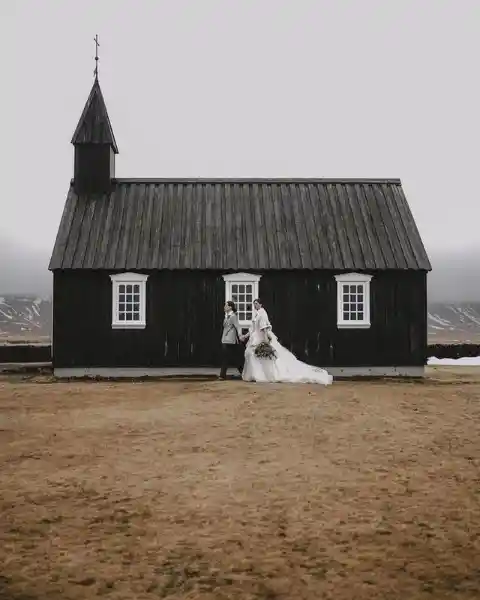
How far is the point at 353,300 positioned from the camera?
20844 millimetres

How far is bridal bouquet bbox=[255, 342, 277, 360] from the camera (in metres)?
17.8

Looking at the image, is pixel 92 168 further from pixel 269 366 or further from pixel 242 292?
pixel 269 366

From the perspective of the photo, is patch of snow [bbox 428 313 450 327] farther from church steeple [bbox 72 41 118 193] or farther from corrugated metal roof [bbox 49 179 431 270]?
church steeple [bbox 72 41 118 193]

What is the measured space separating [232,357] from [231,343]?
1.70 meters

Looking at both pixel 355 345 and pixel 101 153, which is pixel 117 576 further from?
pixel 101 153

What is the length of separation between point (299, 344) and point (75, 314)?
723 centimetres

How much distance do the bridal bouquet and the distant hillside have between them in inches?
4460

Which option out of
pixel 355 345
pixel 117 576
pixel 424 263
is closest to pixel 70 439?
pixel 117 576

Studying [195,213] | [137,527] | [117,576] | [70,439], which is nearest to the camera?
[117,576]

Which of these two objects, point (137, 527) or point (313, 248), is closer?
point (137, 527)

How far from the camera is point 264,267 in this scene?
798 inches

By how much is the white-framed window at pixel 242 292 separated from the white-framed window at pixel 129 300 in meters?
2.69

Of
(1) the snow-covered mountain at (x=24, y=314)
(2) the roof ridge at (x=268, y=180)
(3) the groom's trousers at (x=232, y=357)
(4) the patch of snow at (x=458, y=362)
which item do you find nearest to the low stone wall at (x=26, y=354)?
(2) the roof ridge at (x=268, y=180)

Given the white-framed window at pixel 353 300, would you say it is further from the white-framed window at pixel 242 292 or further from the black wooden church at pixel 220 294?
the white-framed window at pixel 242 292
